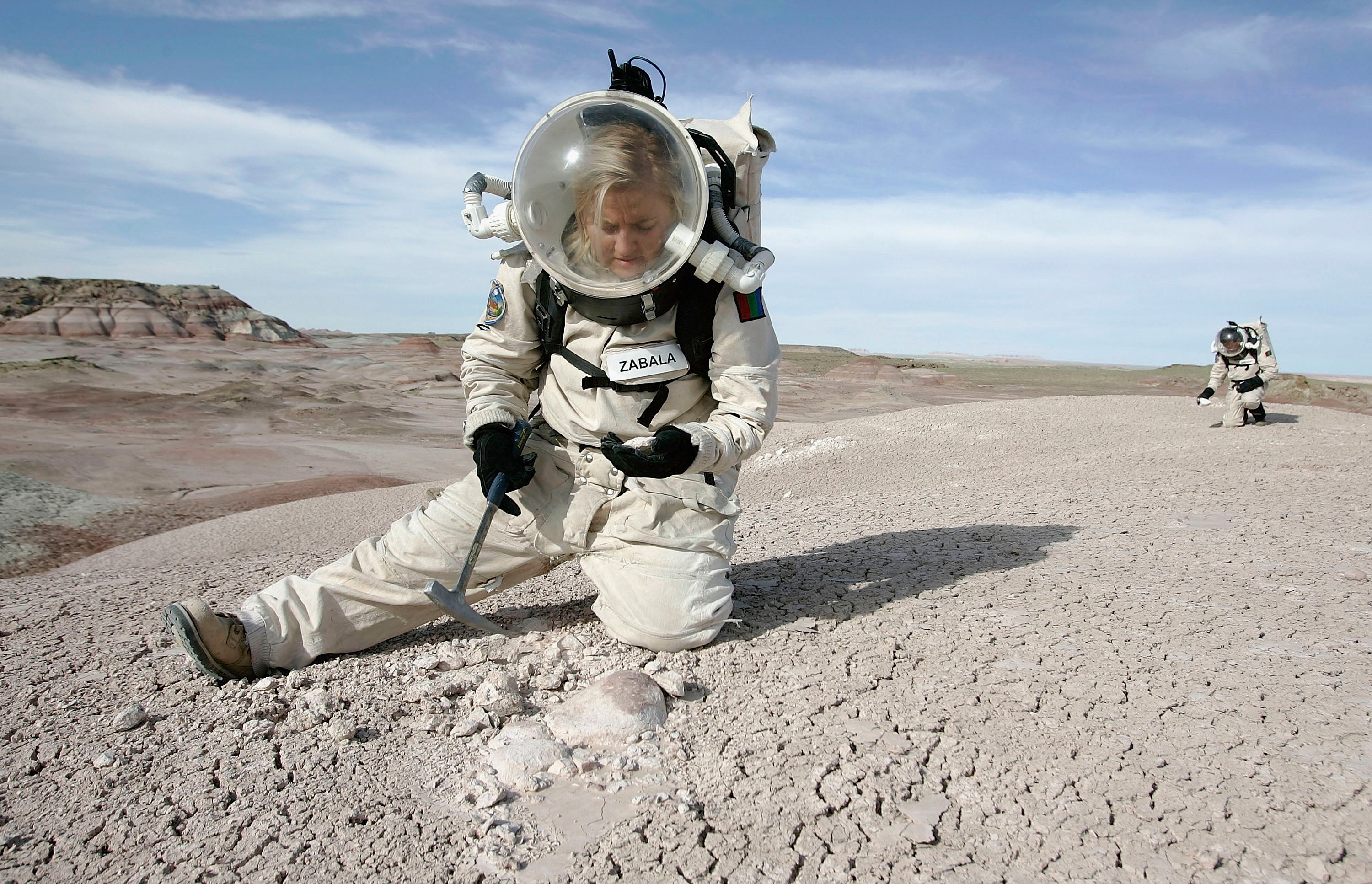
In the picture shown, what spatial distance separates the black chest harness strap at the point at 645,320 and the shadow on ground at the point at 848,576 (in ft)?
2.24

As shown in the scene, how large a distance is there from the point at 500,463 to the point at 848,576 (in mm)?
1280

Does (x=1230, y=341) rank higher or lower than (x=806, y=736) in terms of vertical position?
higher

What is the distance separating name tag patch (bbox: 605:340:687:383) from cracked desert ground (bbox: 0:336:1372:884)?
2.38 ft

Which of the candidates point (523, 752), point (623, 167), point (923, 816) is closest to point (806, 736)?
point (923, 816)

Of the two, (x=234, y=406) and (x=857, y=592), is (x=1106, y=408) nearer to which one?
(x=857, y=592)

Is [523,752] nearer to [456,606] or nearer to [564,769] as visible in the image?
[564,769]

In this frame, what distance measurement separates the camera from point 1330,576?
8.63ft

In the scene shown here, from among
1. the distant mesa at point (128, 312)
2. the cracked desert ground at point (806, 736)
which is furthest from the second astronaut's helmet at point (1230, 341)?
the distant mesa at point (128, 312)

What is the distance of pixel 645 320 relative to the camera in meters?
2.29

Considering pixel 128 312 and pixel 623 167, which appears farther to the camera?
pixel 128 312

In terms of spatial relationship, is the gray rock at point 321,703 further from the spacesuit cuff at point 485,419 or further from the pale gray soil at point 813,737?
the spacesuit cuff at point 485,419

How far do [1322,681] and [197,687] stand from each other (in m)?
2.58

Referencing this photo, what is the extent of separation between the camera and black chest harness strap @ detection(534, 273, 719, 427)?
2.30 meters

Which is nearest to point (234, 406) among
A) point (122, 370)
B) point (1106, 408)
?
point (122, 370)
